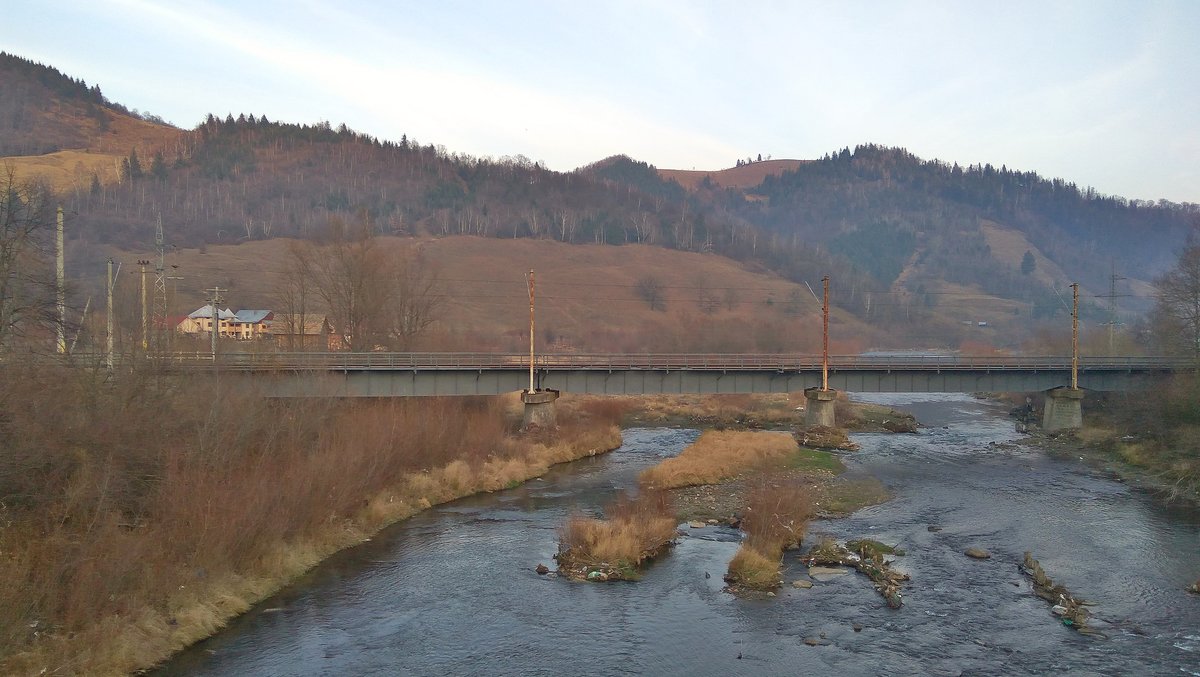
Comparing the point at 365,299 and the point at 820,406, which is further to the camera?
the point at 365,299

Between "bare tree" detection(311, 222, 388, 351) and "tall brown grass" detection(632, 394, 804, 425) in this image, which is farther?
"tall brown grass" detection(632, 394, 804, 425)

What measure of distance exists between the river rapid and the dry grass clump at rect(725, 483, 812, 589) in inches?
29.7

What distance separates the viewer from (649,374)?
5625cm

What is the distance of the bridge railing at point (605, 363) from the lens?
4288 centimetres

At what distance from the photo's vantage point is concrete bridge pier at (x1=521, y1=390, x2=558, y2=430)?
52.6 m

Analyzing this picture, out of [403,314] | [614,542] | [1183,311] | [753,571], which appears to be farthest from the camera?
[403,314]

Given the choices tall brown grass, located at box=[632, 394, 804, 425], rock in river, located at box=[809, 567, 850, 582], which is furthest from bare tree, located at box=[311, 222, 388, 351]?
rock in river, located at box=[809, 567, 850, 582]

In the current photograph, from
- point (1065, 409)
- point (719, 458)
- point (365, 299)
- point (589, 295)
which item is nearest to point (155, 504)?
point (719, 458)

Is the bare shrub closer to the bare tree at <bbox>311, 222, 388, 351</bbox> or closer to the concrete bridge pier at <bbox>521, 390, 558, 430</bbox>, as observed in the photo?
the concrete bridge pier at <bbox>521, 390, 558, 430</bbox>

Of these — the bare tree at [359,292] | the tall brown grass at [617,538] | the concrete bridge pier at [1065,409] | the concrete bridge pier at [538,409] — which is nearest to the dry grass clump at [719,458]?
the tall brown grass at [617,538]

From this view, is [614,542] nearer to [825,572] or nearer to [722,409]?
[825,572]

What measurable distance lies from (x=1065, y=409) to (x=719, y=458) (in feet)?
107

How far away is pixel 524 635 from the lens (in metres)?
22.0

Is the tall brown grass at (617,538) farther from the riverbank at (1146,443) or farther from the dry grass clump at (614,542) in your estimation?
the riverbank at (1146,443)
